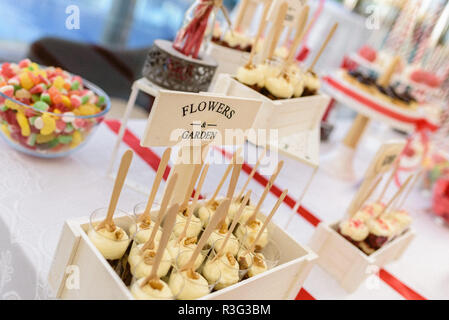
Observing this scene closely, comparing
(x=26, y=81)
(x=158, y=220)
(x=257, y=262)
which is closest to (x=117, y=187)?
(x=158, y=220)

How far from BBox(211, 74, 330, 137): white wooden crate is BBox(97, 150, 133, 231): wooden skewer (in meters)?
0.49

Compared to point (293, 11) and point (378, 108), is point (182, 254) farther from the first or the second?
point (378, 108)

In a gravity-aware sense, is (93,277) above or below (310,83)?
below

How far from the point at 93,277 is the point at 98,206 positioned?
0.39m

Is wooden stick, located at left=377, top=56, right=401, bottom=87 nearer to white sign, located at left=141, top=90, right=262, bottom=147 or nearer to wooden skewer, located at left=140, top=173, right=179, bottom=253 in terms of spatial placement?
white sign, located at left=141, top=90, right=262, bottom=147

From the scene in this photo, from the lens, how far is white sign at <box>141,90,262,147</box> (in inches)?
29.2

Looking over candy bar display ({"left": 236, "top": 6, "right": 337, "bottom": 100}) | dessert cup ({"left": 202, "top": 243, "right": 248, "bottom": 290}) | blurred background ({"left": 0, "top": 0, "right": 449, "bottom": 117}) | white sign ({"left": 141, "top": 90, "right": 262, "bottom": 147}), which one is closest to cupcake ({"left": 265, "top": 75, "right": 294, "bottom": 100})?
candy bar display ({"left": 236, "top": 6, "right": 337, "bottom": 100})

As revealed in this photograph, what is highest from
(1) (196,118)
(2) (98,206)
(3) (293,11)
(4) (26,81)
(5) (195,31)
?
(3) (293,11)

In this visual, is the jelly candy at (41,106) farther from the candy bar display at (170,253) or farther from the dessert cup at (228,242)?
the dessert cup at (228,242)

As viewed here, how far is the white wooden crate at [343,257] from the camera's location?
1.07m

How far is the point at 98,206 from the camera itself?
1.03 metres

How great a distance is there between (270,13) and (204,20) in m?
0.18

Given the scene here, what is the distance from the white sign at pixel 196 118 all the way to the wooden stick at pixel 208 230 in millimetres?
210
